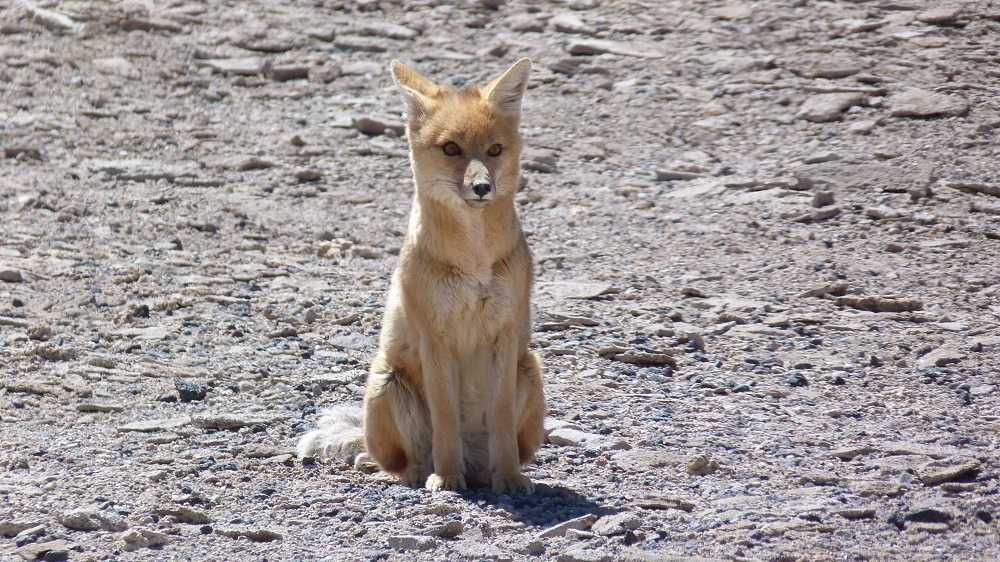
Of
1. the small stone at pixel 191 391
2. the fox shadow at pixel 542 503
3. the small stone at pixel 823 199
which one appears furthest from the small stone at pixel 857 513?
the small stone at pixel 823 199

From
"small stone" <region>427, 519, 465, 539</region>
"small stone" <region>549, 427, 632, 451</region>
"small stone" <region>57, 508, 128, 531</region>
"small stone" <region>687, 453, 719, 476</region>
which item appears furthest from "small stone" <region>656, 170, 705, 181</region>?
"small stone" <region>57, 508, 128, 531</region>

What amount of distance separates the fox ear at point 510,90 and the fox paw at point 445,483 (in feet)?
6.75

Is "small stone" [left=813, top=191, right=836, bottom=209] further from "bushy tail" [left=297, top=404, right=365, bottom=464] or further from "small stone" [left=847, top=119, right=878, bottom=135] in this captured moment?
"bushy tail" [left=297, top=404, right=365, bottom=464]

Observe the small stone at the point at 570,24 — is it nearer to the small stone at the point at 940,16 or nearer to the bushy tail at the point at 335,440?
the small stone at the point at 940,16

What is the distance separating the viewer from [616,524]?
17.4 feet

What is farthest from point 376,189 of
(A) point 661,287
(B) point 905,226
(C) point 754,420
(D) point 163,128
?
(C) point 754,420

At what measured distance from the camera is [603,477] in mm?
6254

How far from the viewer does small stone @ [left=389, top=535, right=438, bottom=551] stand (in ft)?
16.7

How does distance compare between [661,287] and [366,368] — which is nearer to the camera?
[366,368]

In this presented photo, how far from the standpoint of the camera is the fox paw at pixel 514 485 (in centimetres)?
600

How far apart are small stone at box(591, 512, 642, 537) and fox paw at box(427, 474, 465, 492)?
963mm

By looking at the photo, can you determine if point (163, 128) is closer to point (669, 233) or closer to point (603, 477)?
A: point (669, 233)

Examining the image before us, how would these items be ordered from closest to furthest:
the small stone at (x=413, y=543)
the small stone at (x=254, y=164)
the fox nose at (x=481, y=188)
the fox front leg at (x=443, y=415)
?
the small stone at (x=413, y=543), the fox nose at (x=481, y=188), the fox front leg at (x=443, y=415), the small stone at (x=254, y=164)

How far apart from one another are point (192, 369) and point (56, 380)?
957 mm
